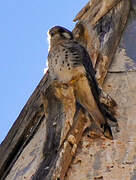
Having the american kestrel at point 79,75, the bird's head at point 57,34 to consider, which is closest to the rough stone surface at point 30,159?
the american kestrel at point 79,75

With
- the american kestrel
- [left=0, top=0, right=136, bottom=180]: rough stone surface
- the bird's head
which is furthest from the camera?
the bird's head

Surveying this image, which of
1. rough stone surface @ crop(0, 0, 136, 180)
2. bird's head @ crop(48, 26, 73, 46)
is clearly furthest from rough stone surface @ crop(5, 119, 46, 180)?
bird's head @ crop(48, 26, 73, 46)

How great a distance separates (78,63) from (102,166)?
0.67 metres

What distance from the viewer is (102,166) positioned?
4555 mm

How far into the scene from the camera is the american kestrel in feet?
15.7

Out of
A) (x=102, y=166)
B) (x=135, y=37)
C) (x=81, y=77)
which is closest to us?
(x=102, y=166)

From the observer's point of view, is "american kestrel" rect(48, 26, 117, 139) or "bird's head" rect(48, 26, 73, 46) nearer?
"american kestrel" rect(48, 26, 117, 139)

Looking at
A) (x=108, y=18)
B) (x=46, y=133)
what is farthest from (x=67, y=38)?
(x=108, y=18)

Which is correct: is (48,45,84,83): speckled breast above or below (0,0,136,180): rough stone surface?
above

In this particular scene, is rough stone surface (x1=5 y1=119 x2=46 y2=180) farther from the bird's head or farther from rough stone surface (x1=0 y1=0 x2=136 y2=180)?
the bird's head

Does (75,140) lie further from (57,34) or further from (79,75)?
(57,34)

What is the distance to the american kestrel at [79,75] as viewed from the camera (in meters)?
4.78

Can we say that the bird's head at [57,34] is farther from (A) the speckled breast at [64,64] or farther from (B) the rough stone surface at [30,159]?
(B) the rough stone surface at [30,159]

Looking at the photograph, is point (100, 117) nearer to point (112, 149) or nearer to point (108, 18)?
point (112, 149)
